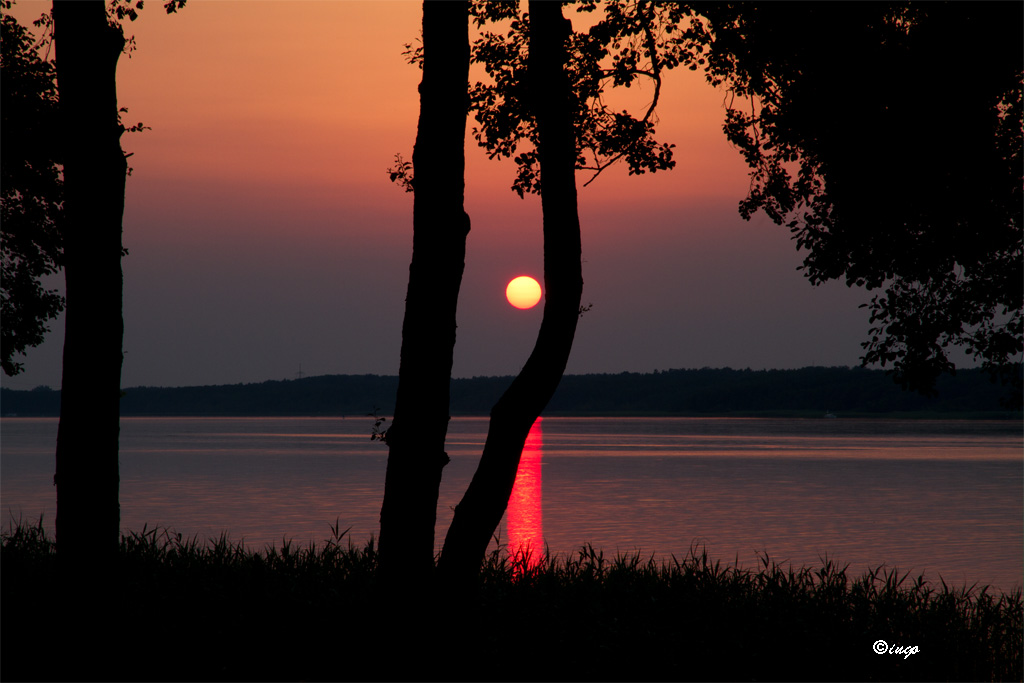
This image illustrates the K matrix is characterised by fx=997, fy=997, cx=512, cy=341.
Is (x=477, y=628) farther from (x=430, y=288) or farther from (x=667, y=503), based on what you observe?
(x=667, y=503)

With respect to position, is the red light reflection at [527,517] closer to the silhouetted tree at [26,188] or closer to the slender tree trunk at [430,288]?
the slender tree trunk at [430,288]

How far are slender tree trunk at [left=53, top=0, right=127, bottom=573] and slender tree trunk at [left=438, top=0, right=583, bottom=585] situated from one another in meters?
3.28

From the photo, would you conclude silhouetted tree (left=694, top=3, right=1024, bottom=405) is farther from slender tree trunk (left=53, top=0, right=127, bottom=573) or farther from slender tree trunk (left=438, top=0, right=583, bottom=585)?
slender tree trunk (left=53, top=0, right=127, bottom=573)

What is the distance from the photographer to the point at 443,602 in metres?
9.70

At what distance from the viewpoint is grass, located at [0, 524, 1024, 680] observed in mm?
9453

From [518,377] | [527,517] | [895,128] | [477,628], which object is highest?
[895,128]

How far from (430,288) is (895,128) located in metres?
7.38

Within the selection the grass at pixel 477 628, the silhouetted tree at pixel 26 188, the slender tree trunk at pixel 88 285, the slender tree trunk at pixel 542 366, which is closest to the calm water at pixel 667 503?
the silhouetted tree at pixel 26 188

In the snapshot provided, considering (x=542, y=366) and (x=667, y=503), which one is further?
(x=667, y=503)

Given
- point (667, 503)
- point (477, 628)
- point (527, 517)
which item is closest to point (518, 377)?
point (477, 628)

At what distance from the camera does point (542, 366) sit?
32.3 feet

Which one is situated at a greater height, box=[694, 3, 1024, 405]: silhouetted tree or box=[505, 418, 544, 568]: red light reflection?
box=[694, 3, 1024, 405]: silhouetted tree

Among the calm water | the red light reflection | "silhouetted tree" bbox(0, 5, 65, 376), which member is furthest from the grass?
the calm water

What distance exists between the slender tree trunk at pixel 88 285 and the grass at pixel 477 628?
32.9 inches
